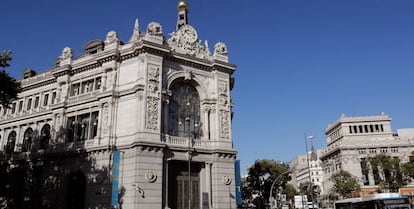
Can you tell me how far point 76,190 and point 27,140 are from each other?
11.7 metres

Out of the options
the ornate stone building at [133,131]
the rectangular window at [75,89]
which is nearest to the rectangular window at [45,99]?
the ornate stone building at [133,131]

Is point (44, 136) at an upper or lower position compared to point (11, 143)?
upper

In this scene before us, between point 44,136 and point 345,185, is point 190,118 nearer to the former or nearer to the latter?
point 44,136

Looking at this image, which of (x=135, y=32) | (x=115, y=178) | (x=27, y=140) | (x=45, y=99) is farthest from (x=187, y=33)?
(x=27, y=140)

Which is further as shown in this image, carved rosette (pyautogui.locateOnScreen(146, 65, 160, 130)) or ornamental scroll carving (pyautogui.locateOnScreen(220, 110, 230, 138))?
ornamental scroll carving (pyautogui.locateOnScreen(220, 110, 230, 138))

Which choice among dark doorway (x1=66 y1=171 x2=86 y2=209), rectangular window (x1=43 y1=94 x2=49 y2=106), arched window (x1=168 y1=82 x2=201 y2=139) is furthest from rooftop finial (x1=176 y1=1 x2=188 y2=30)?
dark doorway (x1=66 y1=171 x2=86 y2=209)

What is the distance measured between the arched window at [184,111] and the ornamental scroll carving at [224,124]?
7.48 ft

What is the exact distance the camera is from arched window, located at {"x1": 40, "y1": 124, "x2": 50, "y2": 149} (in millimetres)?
37947

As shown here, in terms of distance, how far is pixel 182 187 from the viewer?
31.5 metres

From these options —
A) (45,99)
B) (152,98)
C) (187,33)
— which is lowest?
(152,98)

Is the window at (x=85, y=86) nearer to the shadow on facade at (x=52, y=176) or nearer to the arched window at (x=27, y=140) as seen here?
the shadow on facade at (x=52, y=176)

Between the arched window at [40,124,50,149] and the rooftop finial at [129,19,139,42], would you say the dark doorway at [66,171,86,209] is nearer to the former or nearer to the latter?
the arched window at [40,124,50,149]

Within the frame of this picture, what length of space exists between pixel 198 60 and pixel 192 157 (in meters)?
9.91

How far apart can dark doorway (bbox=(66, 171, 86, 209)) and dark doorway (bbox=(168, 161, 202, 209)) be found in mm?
8383
